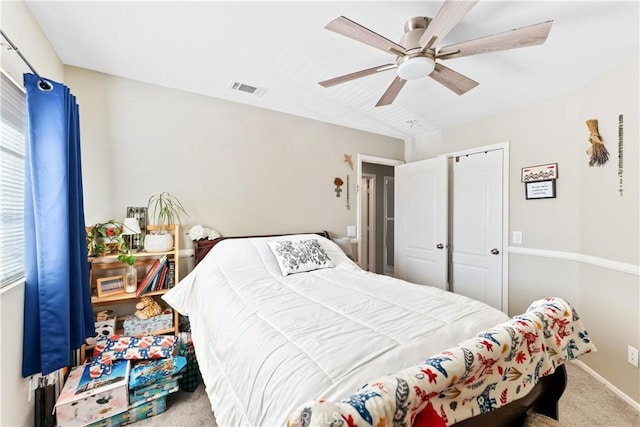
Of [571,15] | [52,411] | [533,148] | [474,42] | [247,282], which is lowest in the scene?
[52,411]

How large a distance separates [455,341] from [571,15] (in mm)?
1893

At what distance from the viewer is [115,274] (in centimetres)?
233

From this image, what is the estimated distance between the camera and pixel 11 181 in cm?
142

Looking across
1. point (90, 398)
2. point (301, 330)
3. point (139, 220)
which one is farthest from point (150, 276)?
point (301, 330)

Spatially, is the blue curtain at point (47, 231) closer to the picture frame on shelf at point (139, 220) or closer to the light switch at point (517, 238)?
the picture frame on shelf at point (139, 220)

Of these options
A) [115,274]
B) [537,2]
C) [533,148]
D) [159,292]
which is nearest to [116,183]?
[115,274]

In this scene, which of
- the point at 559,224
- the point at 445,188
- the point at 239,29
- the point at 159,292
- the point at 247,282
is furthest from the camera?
the point at 445,188

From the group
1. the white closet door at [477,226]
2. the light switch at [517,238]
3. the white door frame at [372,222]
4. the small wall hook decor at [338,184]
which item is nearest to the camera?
the light switch at [517,238]

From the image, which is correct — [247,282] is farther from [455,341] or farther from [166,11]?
[166,11]

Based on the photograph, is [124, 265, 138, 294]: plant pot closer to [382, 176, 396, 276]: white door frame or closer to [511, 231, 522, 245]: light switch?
[511, 231, 522, 245]: light switch

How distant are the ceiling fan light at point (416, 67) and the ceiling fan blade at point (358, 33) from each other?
9 cm

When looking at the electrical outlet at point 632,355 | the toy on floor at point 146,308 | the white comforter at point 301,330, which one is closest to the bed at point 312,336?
the white comforter at point 301,330

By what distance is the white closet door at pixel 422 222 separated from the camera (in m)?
3.35

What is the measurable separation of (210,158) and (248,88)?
2.48 feet
